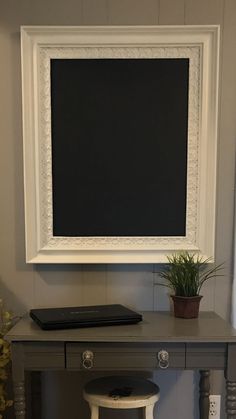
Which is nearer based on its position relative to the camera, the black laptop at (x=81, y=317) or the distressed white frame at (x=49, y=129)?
the black laptop at (x=81, y=317)

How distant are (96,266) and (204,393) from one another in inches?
32.1

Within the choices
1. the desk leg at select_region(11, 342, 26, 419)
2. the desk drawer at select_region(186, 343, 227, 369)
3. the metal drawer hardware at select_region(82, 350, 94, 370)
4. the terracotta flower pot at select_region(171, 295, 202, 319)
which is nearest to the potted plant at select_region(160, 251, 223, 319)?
the terracotta flower pot at select_region(171, 295, 202, 319)

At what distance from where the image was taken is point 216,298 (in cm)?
205

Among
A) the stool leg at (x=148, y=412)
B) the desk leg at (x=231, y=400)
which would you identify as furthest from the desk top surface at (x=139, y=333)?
the stool leg at (x=148, y=412)

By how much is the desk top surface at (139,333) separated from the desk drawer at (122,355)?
→ 4 centimetres

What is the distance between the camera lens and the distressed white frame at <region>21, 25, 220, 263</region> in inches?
75.8

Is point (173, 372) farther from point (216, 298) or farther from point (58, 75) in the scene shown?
point (58, 75)

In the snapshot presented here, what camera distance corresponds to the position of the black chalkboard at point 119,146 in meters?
1.95

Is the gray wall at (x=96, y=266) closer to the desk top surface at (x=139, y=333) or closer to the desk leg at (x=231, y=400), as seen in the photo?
the desk top surface at (x=139, y=333)

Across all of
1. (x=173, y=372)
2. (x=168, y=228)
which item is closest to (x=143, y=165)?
(x=168, y=228)

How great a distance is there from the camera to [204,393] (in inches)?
79.3

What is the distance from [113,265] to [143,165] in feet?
1.69

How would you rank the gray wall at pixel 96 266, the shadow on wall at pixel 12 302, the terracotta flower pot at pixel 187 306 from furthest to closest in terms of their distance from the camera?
1. the shadow on wall at pixel 12 302
2. the gray wall at pixel 96 266
3. the terracotta flower pot at pixel 187 306

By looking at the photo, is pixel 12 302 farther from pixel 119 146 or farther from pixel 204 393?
pixel 204 393
